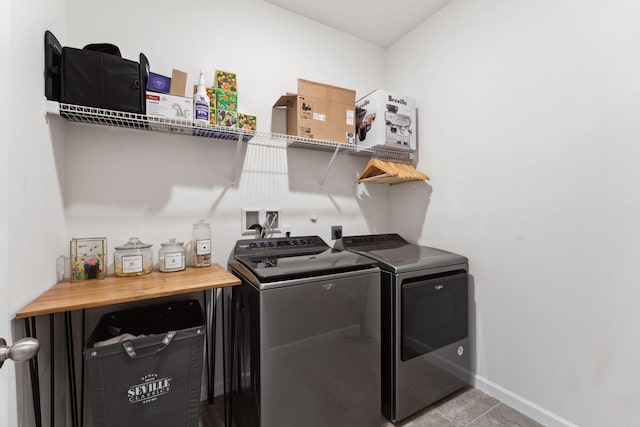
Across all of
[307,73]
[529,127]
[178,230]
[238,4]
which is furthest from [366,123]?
[178,230]

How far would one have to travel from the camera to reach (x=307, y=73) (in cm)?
220

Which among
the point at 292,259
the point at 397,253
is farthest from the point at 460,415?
the point at 292,259

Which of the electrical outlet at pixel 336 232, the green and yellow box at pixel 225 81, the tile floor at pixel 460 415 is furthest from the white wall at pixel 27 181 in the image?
the electrical outlet at pixel 336 232

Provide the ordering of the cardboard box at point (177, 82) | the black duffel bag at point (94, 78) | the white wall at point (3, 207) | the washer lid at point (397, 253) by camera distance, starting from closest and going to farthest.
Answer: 1. the white wall at point (3, 207)
2. the black duffel bag at point (94, 78)
3. the cardboard box at point (177, 82)
4. the washer lid at point (397, 253)

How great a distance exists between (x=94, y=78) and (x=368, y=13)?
6.24ft

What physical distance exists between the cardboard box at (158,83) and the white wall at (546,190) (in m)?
1.86

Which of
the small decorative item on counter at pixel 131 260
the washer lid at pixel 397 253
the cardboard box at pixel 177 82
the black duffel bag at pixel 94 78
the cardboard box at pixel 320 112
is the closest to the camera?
the black duffel bag at pixel 94 78

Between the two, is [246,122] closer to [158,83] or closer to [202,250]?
[158,83]

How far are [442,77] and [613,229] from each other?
1.44 meters

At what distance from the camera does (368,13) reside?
2.17 m

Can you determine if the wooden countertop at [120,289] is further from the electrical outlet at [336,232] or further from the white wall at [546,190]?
the white wall at [546,190]

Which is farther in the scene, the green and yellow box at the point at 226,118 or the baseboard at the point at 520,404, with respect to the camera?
the green and yellow box at the point at 226,118

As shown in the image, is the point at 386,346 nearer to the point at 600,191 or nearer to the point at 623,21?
the point at 600,191

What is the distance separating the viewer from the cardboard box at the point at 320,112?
73.9 inches
